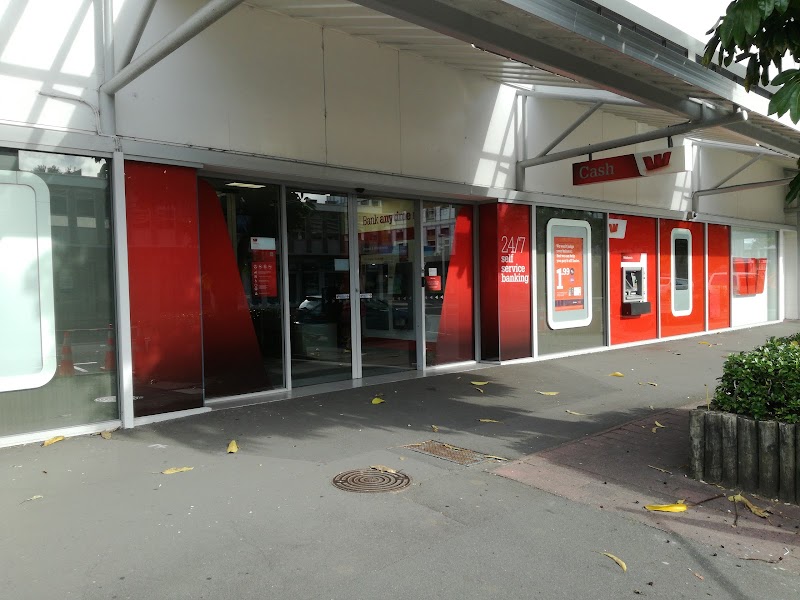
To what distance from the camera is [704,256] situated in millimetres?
14422

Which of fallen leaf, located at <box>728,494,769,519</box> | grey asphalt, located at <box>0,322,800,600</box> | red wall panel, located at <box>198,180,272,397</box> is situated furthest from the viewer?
red wall panel, located at <box>198,180,272,397</box>

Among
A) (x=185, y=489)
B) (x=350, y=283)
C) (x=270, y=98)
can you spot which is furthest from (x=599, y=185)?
(x=185, y=489)

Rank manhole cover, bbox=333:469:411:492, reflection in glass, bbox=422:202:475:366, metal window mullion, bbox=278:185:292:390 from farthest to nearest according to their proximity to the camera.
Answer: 1. reflection in glass, bbox=422:202:475:366
2. metal window mullion, bbox=278:185:292:390
3. manhole cover, bbox=333:469:411:492

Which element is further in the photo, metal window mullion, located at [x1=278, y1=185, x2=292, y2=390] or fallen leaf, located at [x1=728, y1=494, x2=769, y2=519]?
metal window mullion, located at [x1=278, y1=185, x2=292, y2=390]

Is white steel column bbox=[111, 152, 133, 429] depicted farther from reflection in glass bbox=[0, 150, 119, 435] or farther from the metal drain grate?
the metal drain grate

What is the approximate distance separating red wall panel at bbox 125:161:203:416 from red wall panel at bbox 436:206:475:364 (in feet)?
14.0

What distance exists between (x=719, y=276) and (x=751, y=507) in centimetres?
1267

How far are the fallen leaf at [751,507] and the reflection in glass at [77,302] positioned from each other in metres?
5.47

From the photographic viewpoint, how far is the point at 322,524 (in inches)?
145

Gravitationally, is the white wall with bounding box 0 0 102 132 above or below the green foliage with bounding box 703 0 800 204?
above

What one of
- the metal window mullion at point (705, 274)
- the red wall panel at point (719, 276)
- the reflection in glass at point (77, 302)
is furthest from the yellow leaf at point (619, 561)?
the red wall panel at point (719, 276)

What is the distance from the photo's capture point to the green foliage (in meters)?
3.23

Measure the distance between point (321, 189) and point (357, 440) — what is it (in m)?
3.74

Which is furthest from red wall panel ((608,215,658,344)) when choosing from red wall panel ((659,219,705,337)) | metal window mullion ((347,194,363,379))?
metal window mullion ((347,194,363,379))
